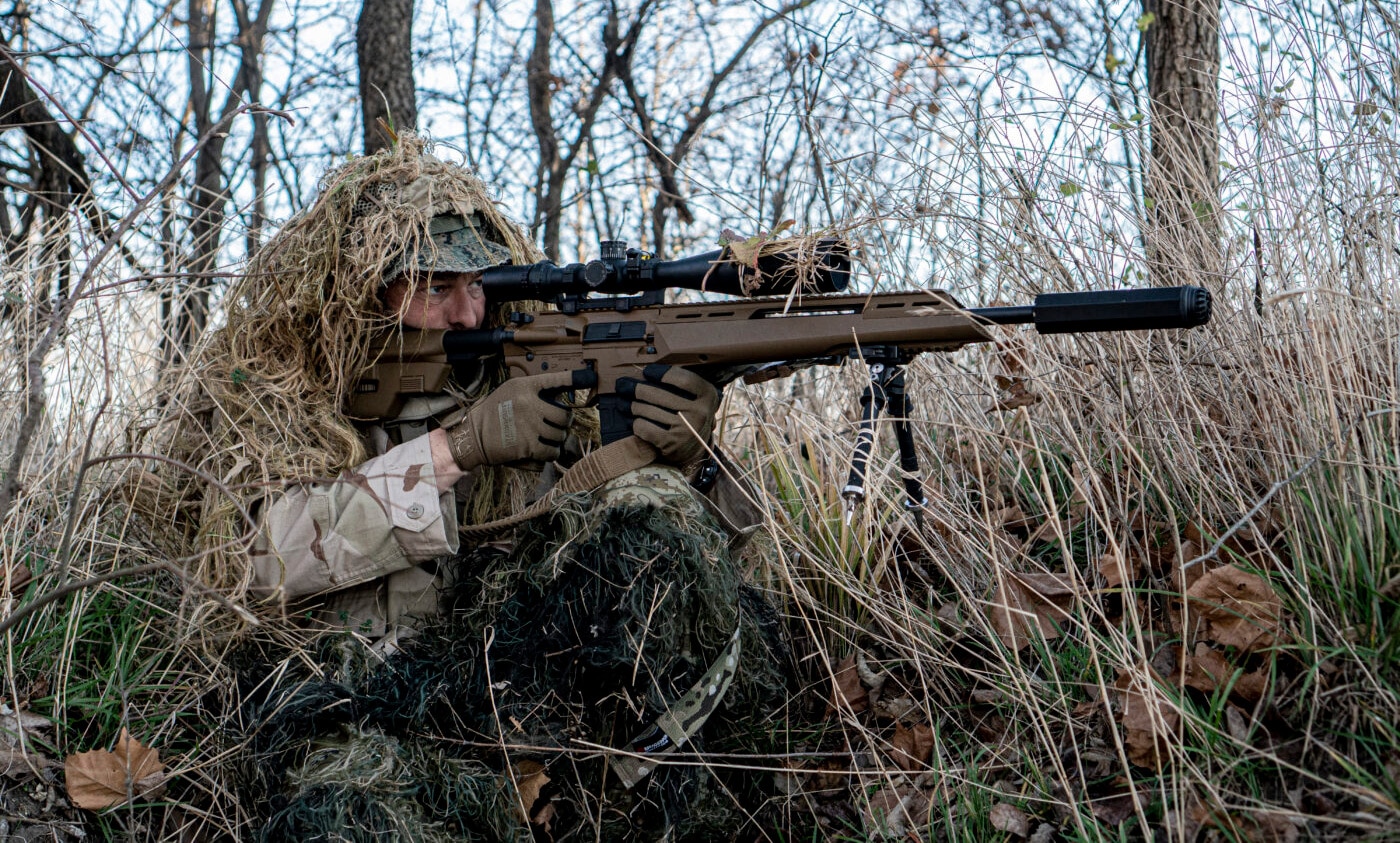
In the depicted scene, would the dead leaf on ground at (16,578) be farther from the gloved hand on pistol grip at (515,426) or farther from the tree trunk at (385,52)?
the tree trunk at (385,52)

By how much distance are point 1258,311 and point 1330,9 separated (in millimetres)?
883

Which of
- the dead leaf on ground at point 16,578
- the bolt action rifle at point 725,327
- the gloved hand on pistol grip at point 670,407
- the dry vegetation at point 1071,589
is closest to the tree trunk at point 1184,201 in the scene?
the dry vegetation at point 1071,589

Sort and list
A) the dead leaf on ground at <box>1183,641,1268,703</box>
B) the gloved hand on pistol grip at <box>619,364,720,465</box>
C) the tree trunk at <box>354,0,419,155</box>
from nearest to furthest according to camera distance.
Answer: the dead leaf on ground at <box>1183,641,1268,703</box>, the gloved hand on pistol grip at <box>619,364,720,465</box>, the tree trunk at <box>354,0,419,155</box>

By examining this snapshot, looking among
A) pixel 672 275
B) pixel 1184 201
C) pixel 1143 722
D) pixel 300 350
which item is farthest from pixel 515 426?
pixel 1184 201

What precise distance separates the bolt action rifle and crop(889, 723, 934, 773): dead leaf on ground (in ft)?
2.00

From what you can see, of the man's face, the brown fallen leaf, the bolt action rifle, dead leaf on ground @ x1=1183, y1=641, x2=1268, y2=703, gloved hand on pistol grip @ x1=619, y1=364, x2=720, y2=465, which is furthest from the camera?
the man's face

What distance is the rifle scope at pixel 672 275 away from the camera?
3.07 m

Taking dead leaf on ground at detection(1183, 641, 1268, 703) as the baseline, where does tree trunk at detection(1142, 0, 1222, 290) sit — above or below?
above

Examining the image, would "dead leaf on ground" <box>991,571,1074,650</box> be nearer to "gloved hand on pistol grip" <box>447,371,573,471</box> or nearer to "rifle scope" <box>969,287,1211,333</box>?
"rifle scope" <box>969,287,1211,333</box>

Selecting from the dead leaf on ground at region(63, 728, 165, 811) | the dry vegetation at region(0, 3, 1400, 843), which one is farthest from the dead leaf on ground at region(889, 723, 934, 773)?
the dead leaf on ground at region(63, 728, 165, 811)

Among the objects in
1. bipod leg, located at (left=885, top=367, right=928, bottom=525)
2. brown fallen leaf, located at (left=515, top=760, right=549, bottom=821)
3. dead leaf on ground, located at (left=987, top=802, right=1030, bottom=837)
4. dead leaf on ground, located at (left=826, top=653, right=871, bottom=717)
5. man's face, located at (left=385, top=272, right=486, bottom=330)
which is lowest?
dead leaf on ground, located at (left=987, top=802, right=1030, bottom=837)

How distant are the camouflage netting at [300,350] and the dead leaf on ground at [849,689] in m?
1.18

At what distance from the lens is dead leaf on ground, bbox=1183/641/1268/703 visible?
2576 millimetres

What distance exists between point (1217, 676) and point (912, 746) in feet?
2.57
